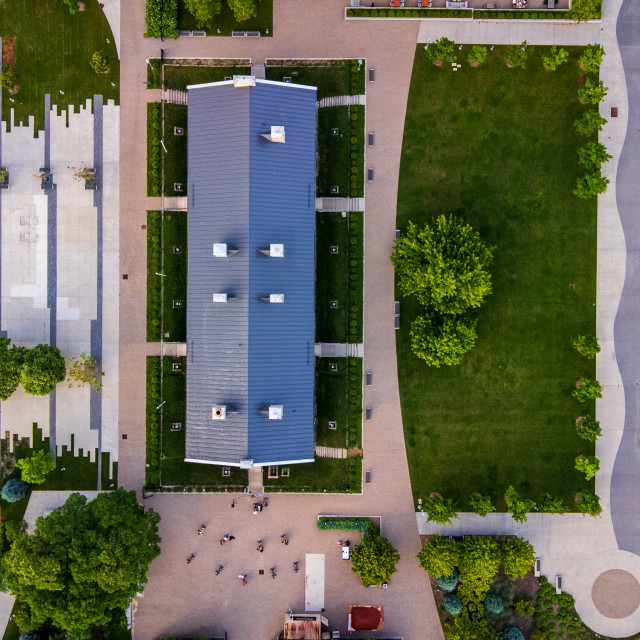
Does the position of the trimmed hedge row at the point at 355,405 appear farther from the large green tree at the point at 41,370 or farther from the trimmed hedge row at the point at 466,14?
the trimmed hedge row at the point at 466,14

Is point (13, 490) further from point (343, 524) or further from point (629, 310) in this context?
point (629, 310)

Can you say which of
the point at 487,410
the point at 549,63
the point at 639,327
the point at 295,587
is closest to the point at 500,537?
the point at 487,410

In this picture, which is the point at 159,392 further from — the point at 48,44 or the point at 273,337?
the point at 48,44

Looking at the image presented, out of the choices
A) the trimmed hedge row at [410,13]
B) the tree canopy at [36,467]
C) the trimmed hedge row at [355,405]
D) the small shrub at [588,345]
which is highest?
the trimmed hedge row at [410,13]

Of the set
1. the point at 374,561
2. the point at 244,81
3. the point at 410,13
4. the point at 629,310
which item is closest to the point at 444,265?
→ the point at 629,310

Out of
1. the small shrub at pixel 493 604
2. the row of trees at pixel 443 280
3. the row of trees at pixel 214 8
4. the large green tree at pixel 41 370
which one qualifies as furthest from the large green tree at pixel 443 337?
the large green tree at pixel 41 370

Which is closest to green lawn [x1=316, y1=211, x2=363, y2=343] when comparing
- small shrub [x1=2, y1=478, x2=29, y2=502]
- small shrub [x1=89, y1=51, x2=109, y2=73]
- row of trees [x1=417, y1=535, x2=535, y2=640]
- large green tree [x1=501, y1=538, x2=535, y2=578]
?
row of trees [x1=417, y1=535, x2=535, y2=640]
